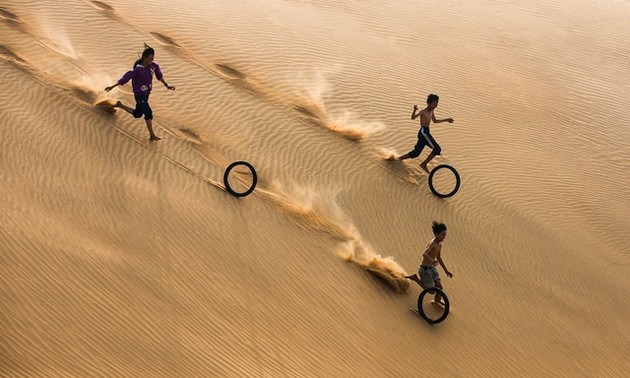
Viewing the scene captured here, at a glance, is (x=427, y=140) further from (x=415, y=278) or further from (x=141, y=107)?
(x=141, y=107)

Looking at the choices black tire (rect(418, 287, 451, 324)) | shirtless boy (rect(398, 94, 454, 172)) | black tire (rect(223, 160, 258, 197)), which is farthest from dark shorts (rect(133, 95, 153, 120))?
black tire (rect(418, 287, 451, 324))

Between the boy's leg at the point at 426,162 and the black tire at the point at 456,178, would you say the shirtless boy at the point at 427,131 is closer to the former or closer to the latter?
the boy's leg at the point at 426,162

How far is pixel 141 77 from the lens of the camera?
1366 centimetres

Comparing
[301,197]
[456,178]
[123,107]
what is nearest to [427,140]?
[456,178]

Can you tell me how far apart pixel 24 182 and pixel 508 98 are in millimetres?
11067

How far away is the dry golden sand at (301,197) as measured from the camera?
11.1 m

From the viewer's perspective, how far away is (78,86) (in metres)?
15.7

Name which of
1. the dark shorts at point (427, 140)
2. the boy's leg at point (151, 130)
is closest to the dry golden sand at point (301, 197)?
the boy's leg at point (151, 130)

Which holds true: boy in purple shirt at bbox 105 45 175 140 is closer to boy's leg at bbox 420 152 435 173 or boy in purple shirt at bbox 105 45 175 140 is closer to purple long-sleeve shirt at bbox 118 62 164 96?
purple long-sleeve shirt at bbox 118 62 164 96

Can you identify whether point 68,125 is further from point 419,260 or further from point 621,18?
point 621,18

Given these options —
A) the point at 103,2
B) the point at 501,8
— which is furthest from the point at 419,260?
the point at 501,8

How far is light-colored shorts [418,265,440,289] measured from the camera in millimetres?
12617

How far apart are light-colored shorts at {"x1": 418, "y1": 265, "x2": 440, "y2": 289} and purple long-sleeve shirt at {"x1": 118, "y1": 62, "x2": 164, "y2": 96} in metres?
4.96

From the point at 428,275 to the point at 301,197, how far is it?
294 centimetres
